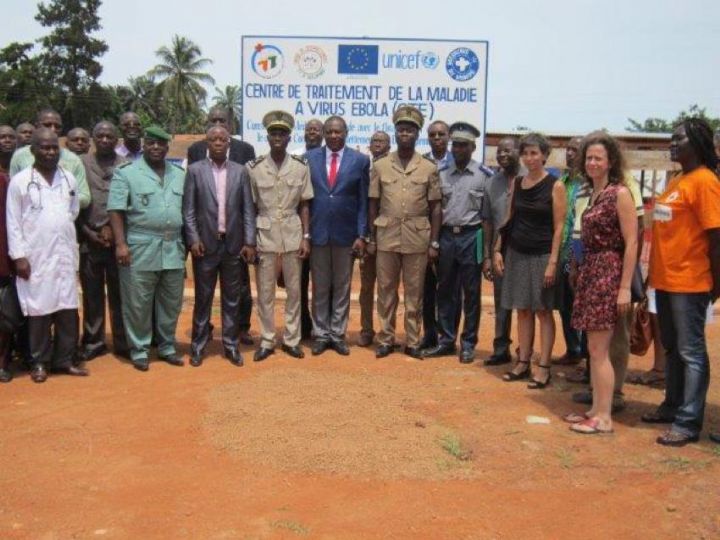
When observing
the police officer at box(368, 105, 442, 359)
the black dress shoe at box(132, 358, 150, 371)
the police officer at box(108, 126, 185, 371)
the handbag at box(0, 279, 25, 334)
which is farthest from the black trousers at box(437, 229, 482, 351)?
the handbag at box(0, 279, 25, 334)

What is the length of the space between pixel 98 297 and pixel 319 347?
2.02 metres

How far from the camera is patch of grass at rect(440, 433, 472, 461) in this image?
4.27m

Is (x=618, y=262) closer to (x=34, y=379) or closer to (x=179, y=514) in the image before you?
(x=179, y=514)

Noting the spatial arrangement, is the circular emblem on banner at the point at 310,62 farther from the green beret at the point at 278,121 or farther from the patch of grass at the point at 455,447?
the patch of grass at the point at 455,447

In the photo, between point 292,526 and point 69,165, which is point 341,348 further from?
point 292,526

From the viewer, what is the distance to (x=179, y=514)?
3455 millimetres

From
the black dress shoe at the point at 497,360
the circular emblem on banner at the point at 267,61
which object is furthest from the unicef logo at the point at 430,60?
the black dress shoe at the point at 497,360

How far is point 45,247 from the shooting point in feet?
18.3

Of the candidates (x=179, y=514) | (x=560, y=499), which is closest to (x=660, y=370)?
(x=560, y=499)

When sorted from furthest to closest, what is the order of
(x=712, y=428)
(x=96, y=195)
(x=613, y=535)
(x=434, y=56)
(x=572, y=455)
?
(x=434, y=56) → (x=96, y=195) → (x=712, y=428) → (x=572, y=455) → (x=613, y=535)

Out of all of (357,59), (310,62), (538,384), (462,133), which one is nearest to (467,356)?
(538,384)

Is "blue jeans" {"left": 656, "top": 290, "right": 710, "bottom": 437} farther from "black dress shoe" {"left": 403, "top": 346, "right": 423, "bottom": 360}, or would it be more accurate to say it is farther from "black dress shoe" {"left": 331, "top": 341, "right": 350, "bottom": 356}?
"black dress shoe" {"left": 331, "top": 341, "right": 350, "bottom": 356}

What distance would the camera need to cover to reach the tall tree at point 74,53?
127 feet

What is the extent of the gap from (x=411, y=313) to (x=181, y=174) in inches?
92.9
